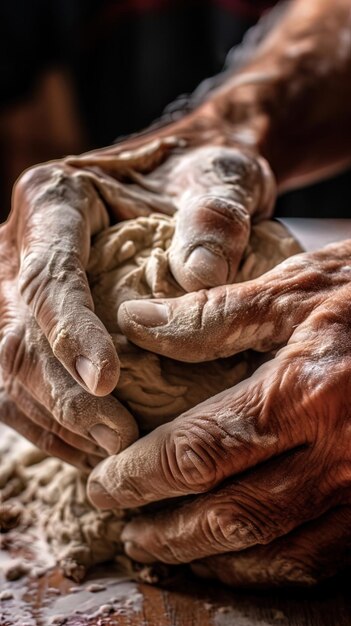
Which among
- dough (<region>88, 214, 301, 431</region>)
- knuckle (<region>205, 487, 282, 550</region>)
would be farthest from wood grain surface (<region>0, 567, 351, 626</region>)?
dough (<region>88, 214, 301, 431</region>)

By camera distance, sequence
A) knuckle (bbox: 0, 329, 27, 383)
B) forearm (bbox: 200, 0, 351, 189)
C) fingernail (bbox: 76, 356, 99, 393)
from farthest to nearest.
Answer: forearm (bbox: 200, 0, 351, 189) → knuckle (bbox: 0, 329, 27, 383) → fingernail (bbox: 76, 356, 99, 393)

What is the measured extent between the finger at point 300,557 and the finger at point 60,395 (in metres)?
0.21

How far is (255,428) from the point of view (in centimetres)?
94

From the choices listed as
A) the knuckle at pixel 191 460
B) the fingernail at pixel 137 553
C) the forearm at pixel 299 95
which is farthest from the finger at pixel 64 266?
the forearm at pixel 299 95

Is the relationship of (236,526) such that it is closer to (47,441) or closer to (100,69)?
(47,441)

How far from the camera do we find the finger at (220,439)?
3.07ft

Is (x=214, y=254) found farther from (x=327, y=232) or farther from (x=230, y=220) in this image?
(x=327, y=232)

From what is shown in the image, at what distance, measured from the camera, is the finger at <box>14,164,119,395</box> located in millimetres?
936

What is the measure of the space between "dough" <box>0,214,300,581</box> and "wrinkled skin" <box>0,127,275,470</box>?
36 millimetres

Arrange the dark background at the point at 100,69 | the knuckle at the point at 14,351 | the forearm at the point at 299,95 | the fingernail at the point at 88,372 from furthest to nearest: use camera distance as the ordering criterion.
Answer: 1. the dark background at the point at 100,69
2. the forearm at the point at 299,95
3. the knuckle at the point at 14,351
4. the fingernail at the point at 88,372

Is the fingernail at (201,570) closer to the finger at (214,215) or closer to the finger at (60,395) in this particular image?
the finger at (60,395)

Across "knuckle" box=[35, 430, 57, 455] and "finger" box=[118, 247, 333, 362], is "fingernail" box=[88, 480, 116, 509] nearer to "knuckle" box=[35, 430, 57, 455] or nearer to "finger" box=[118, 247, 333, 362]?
"knuckle" box=[35, 430, 57, 455]

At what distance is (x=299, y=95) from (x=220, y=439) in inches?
39.8

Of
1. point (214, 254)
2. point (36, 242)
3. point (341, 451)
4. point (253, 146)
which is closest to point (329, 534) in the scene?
point (341, 451)
